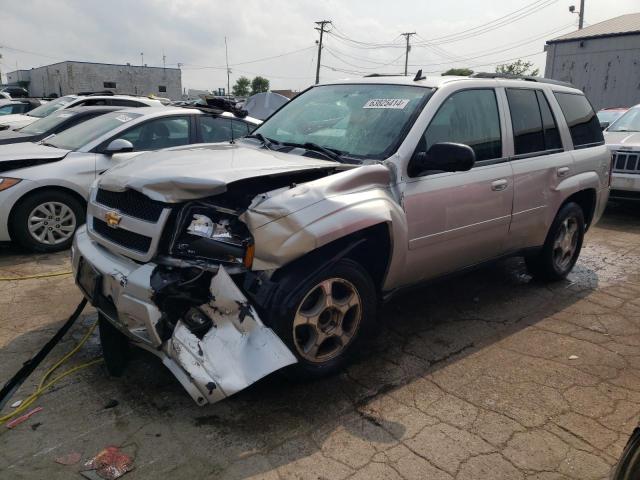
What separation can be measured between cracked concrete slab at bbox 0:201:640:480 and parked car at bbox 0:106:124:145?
3.12m

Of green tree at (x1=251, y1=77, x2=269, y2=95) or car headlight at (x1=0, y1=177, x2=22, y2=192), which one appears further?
green tree at (x1=251, y1=77, x2=269, y2=95)

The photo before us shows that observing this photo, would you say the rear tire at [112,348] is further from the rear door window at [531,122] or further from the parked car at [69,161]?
the rear door window at [531,122]

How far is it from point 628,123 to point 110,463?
9.70 meters

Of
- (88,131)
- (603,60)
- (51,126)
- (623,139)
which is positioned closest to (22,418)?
(88,131)

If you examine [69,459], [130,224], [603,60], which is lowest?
[69,459]

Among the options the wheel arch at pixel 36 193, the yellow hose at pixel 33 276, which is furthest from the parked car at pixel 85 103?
the yellow hose at pixel 33 276

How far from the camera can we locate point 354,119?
12.4 feet

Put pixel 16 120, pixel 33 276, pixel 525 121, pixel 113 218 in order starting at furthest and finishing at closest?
pixel 16 120, pixel 33 276, pixel 525 121, pixel 113 218

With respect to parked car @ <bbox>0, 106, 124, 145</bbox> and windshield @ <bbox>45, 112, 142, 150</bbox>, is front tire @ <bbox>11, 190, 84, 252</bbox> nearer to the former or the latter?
windshield @ <bbox>45, 112, 142, 150</bbox>

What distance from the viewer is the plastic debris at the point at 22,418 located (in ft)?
9.11

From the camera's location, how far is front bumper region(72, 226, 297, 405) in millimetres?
2543

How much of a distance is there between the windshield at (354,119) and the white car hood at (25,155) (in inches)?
109

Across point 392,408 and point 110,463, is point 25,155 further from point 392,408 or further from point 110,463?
point 392,408

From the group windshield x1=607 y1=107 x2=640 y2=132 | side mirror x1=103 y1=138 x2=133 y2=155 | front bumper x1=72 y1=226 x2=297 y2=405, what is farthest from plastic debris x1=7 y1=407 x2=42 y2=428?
windshield x1=607 y1=107 x2=640 y2=132
